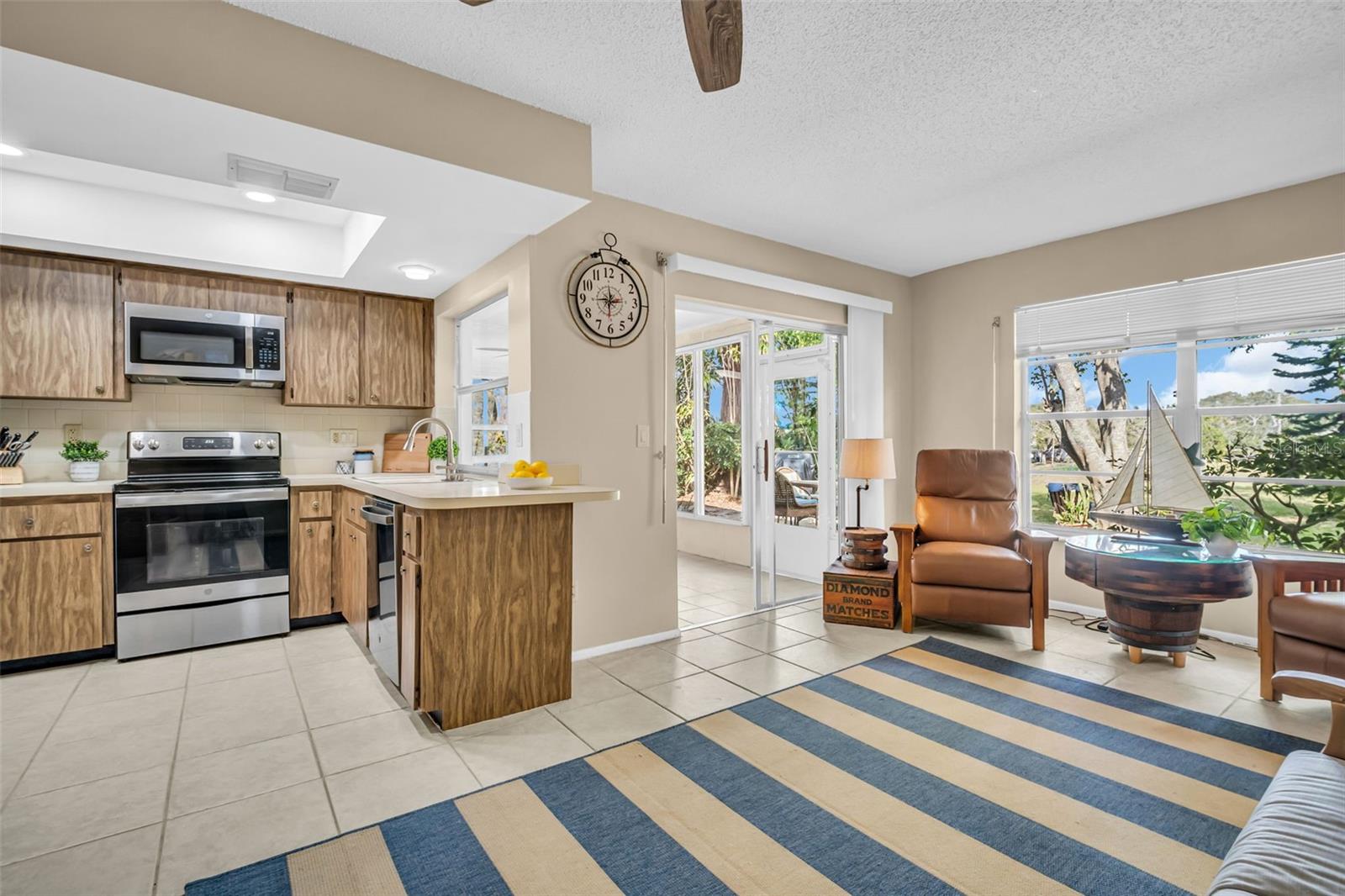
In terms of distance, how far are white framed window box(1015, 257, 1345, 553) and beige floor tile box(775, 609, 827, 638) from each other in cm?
199

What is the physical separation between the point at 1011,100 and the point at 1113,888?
9.03 feet

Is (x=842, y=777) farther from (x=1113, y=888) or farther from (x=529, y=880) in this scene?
(x=529, y=880)

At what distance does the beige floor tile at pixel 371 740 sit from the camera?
7.64 ft

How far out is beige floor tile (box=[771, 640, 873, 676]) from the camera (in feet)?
10.8

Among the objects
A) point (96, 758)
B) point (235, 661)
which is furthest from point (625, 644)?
point (96, 758)

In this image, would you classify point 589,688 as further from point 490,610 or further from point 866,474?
point 866,474

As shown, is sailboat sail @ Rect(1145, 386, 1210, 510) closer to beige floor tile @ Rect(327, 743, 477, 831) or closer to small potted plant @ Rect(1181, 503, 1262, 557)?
small potted plant @ Rect(1181, 503, 1262, 557)

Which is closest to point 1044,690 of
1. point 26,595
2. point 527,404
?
point 527,404

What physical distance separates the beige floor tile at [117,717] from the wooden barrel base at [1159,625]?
452 cm

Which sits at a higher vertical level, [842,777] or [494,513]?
[494,513]

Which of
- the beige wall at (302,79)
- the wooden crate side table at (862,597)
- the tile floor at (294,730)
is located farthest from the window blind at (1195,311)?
the beige wall at (302,79)

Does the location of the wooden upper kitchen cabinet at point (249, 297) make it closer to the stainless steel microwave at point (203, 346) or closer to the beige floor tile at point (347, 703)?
the stainless steel microwave at point (203, 346)

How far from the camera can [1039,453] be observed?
4.69 metres

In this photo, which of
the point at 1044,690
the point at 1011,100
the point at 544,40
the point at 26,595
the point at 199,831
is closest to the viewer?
the point at 199,831
